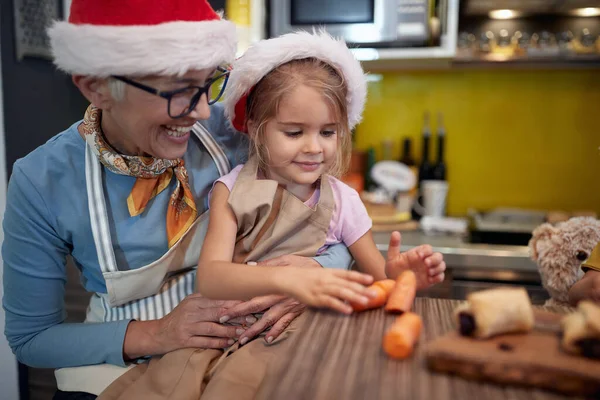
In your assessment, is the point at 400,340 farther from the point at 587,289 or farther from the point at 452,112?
the point at 452,112

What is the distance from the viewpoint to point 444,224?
Answer: 6.98 feet

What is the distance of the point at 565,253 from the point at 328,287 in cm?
69

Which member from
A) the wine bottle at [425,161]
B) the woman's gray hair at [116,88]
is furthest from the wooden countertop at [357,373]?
the wine bottle at [425,161]

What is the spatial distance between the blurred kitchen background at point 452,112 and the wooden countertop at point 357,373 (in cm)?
128

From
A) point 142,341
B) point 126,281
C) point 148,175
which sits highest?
point 148,175

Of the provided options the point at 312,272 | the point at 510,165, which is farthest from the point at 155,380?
the point at 510,165

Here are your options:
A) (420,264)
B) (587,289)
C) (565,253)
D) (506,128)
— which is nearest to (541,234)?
(565,253)

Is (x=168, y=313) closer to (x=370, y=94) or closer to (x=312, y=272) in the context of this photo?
(x=312, y=272)

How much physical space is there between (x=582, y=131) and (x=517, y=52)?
1.95ft

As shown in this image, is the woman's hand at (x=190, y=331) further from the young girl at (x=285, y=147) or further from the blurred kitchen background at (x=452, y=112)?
the blurred kitchen background at (x=452, y=112)

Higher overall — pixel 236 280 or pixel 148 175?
pixel 148 175

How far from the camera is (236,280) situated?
0.89m

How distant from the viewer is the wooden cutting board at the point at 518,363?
0.52 meters

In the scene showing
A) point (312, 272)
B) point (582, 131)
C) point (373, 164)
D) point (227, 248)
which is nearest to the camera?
point (312, 272)
